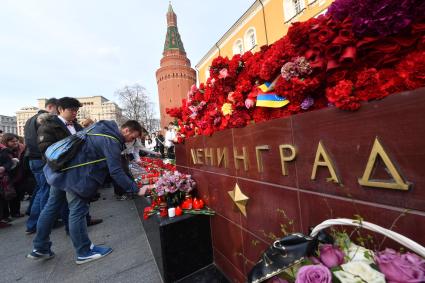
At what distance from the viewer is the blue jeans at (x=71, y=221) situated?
8.43 ft

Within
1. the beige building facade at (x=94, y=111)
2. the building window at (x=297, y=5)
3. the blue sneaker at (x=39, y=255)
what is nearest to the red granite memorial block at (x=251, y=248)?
the blue sneaker at (x=39, y=255)

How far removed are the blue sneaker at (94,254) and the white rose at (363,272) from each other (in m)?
2.94

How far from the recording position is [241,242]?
2076 mm

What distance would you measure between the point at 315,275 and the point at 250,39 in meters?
19.5

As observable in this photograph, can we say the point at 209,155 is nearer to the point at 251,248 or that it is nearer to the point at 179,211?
the point at 179,211

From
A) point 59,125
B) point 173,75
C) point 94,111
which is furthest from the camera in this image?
point 94,111

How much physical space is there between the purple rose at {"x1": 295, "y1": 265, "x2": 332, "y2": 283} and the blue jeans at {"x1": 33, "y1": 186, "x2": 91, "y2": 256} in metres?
2.55

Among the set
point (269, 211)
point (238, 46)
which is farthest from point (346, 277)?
point (238, 46)

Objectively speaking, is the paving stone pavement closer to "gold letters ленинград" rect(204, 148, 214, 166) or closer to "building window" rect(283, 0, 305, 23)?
"gold letters ленинград" rect(204, 148, 214, 166)

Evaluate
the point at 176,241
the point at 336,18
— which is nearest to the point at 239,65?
the point at 336,18

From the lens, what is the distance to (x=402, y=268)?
0.62 meters

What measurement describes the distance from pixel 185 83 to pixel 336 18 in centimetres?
3538

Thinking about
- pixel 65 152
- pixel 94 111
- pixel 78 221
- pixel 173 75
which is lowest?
pixel 78 221

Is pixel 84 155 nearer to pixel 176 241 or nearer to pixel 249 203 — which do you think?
pixel 176 241
